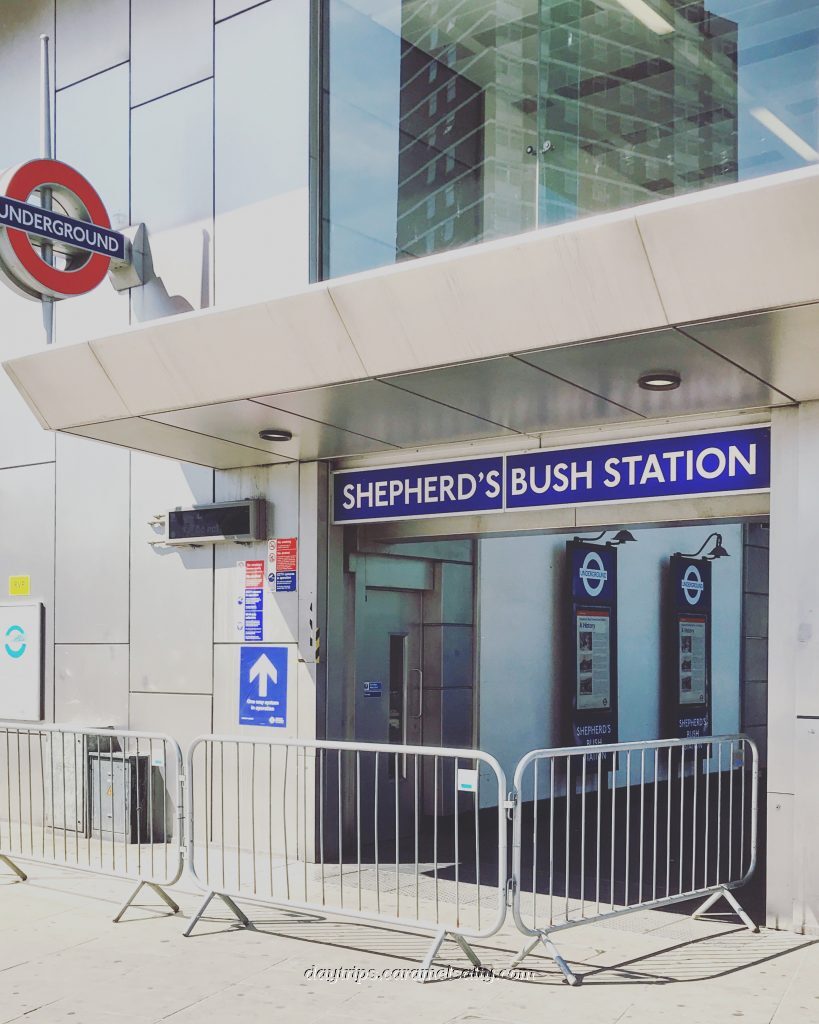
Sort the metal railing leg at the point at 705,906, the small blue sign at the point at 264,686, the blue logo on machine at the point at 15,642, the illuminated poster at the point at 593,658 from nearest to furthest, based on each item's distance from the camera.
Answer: the metal railing leg at the point at 705,906, the small blue sign at the point at 264,686, the blue logo on machine at the point at 15,642, the illuminated poster at the point at 593,658

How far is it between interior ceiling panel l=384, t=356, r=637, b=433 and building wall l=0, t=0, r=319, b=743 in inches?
78.5

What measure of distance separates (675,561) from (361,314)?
8645 millimetres

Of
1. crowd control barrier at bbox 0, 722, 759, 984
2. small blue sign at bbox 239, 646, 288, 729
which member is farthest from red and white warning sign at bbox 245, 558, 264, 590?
crowd control barrier at bbox 0, 722, 759, 984

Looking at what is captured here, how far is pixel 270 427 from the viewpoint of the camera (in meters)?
8.38

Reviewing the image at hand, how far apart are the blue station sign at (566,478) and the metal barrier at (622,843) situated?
1727 mm

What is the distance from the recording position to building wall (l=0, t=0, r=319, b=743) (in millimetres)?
9289

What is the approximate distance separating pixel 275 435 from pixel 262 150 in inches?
95.1

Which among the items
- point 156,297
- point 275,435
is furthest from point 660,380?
point 156,297

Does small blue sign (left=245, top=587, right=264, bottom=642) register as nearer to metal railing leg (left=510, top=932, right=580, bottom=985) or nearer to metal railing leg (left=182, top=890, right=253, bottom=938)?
metal railing leg (left=182, top=890, right=253, bottom=938)

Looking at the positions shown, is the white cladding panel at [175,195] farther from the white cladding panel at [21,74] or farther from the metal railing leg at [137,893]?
the metal railing leg at [137,893]

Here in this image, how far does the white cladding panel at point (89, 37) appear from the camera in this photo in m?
10.6

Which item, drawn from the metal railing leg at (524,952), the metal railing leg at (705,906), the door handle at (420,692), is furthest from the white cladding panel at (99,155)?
the metal railing leg at (705,906)

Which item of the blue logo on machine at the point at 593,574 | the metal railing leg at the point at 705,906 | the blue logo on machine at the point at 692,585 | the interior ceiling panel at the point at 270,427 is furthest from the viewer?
the blue logo on machine at the point at 692,585

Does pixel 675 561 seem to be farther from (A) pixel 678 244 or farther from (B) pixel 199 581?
(A) pixel 678 244
